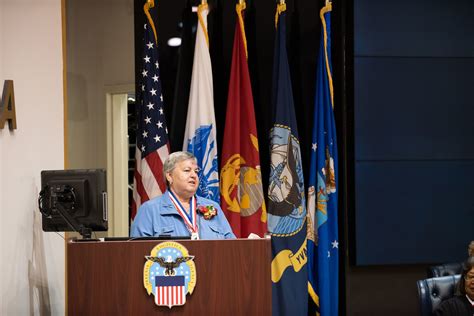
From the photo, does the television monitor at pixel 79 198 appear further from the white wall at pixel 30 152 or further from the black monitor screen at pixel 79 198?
the white wall at pixel 30 152

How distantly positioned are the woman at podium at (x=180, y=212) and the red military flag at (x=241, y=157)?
2.98ft

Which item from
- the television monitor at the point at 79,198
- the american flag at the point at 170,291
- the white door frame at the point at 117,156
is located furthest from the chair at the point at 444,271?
the white door frame at the point at 117,156

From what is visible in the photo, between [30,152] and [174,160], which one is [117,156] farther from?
[174,160]

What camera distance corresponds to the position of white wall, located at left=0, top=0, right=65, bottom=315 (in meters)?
4.61

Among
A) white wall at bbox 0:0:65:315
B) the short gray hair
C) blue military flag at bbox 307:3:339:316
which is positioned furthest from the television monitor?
blue military flag at bbox 307:3:339:316

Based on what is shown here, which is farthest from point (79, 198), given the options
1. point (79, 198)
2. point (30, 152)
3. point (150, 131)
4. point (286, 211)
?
point (286, 211)

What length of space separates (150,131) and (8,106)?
3.23 feet

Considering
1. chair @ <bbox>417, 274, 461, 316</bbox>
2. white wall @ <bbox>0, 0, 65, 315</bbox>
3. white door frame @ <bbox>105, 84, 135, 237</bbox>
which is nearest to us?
chair @ <bbox>417, 274, 461, 316</bbox>

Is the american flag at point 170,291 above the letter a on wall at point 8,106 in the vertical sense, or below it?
below

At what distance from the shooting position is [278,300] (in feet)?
17.0

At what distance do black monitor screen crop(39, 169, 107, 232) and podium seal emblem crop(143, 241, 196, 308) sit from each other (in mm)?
916

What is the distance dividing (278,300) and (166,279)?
2.05 m

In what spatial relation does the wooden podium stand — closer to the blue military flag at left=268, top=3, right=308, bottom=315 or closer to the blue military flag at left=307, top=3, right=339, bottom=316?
the blue military flag at left=268, top=3, right=308, bottom=315

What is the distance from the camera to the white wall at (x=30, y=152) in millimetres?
4605
